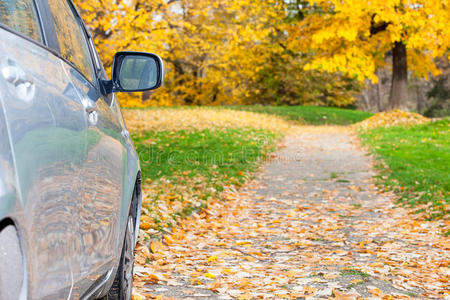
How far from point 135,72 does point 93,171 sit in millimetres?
1278

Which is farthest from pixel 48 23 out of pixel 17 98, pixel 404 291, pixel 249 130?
pixel 249 130

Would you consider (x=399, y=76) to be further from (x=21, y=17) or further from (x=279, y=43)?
(x=21, y=17)

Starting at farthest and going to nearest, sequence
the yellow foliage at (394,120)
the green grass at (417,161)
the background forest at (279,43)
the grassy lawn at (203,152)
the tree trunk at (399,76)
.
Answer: the tree trunk at (399,76)
the yellow foliage at (394,120)
the background forest at (279,43)
the grassy lawn at (203,152)
the green grass at (417,161)

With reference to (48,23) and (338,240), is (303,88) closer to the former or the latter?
(338,240)

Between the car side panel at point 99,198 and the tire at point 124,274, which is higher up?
the car side panel at point 99,198

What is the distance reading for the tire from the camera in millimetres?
2944

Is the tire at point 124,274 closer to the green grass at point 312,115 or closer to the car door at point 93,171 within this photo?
the car door at point 93,171

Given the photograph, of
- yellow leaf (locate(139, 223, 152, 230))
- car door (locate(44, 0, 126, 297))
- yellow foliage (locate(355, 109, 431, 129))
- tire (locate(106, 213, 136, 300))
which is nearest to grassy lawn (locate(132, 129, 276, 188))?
yellow leaf (locate(139, 223, 152, 230))

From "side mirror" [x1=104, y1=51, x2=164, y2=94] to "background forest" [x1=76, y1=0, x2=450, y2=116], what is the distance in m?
9.62

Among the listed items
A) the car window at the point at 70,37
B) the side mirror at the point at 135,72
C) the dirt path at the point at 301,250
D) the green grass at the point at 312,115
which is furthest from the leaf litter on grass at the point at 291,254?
the green grass at the point at 312,115

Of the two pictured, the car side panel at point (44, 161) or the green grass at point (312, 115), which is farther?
the green grass at point (312, 115)

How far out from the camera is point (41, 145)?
148cm

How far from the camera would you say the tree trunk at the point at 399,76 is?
72.6ft

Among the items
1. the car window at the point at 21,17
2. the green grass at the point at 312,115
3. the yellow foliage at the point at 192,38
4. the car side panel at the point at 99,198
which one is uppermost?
the yellow foliage at the point at 192,38
